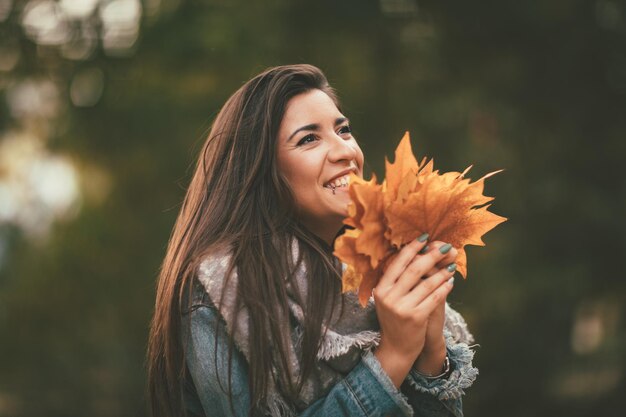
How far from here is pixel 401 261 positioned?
1667mm

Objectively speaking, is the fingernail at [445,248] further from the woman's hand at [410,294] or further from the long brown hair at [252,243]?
the long brown hair at [252,243]

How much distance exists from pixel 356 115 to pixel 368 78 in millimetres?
360

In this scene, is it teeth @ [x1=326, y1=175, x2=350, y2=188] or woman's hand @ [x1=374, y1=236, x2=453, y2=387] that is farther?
teeth @ [x1=326, y1=175, x2=350, y2=188]

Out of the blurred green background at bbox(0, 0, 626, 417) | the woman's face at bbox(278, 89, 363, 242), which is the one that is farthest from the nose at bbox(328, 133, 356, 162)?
the blurred green background at bbox(0, 0, 626, 417)

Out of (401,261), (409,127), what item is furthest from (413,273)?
(409,127)

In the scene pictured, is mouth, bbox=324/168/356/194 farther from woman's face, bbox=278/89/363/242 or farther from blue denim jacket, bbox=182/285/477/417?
blue denim jacket, bbox=182/285/477/417

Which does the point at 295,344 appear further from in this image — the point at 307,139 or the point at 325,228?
the point at 307,139

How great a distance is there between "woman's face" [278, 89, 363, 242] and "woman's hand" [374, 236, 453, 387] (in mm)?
277

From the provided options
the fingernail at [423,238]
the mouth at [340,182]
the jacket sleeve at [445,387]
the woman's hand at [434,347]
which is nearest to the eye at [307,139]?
the mouth at [340,182]

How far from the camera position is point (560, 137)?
5617 millimetres

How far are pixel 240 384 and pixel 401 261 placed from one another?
19.8 inches

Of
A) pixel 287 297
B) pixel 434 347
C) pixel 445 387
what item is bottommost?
pixel 445 387

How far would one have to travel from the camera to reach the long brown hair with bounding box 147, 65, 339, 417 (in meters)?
1.78

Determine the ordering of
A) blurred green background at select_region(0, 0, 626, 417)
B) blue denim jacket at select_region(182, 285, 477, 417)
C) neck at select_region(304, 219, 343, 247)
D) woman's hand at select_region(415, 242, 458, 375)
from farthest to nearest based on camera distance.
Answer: blurred green background at select_region(0, 0, 626, 417) < neck at select_region(304, 219, 343, 247) < woman's hand at select_region(415, 242, 458, 375) < blue denim jacket at select_region(182, 285, 477, 417)
